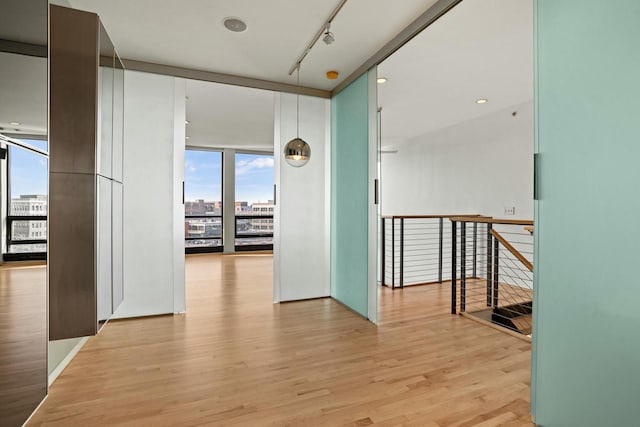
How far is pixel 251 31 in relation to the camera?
2.78m

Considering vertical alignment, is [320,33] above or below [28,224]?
above

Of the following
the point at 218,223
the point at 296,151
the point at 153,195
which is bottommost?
the point at 218,223

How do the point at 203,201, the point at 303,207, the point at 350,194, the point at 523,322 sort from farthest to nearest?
the point at 203,201, the point at 303,207, the point at 350,194, the point at 523,322

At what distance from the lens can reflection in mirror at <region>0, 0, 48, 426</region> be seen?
1.25 metres

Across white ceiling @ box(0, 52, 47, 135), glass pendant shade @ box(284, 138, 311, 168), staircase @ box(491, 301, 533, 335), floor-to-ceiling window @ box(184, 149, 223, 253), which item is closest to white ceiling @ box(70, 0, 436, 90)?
glass pendant shade @ box(284, 138, 311, 168)

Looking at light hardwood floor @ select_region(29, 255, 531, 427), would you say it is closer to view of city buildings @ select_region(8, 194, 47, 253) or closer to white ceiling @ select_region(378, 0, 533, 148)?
view of city buildings @ select_region(8, 194, 47, 253)

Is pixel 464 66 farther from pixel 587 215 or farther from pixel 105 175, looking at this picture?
pixel 105 175

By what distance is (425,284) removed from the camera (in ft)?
16.4

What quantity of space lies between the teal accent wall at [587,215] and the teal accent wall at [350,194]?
1871mm

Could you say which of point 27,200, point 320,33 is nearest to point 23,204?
point 27,200

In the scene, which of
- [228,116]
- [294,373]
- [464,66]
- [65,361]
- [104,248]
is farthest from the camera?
[228,116]

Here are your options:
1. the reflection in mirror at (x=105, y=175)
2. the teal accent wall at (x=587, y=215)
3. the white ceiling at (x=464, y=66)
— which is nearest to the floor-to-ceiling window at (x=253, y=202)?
the white ceiling at (x=464, y=66)

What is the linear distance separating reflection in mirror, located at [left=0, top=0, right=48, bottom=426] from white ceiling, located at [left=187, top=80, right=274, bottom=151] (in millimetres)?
2506

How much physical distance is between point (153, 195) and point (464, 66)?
355 cm
